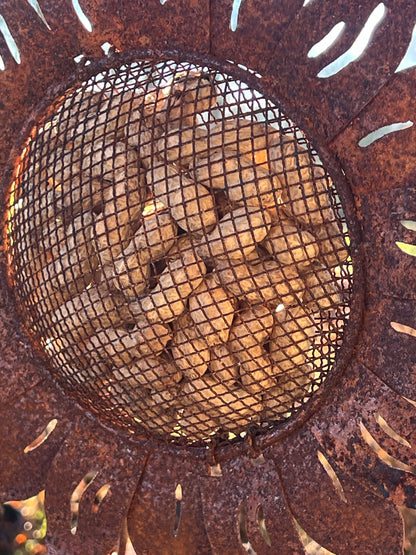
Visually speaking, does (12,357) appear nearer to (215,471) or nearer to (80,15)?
(215,471)

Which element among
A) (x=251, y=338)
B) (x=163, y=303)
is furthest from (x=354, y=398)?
(x=163, y=303)

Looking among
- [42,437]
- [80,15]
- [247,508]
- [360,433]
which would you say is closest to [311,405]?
[360,433]

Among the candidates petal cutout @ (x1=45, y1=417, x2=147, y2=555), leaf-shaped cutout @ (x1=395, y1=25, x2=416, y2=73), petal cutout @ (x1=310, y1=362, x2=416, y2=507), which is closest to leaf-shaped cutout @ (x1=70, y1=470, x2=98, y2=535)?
petal cutout @ (x1=45, y1=417, x2=147, y2=555)

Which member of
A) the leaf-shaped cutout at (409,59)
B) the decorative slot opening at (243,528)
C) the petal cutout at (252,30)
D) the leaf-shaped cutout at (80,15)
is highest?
the leaf-shaped cutout at (80,15)

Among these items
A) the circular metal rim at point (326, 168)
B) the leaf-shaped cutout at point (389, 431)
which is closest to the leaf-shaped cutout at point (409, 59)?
the circular metal rim at point (326, 168)

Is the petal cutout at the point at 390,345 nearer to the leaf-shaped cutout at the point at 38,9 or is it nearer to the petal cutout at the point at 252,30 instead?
the petal cutout at the point at 252,30

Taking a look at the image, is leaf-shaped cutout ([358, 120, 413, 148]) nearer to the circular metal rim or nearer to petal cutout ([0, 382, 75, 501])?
the circular metal rim
